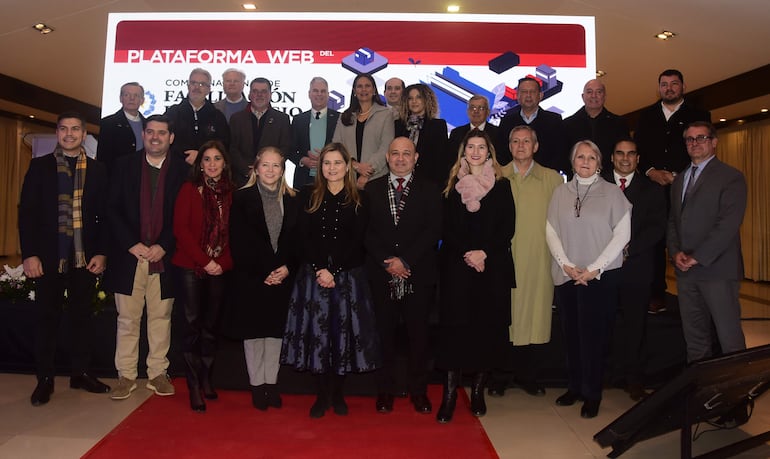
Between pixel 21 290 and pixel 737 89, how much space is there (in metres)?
9.47

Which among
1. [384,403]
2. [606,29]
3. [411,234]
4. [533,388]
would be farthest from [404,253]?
[606,29]

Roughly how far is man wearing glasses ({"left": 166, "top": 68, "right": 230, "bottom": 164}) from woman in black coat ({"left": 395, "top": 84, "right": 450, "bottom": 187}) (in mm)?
1456

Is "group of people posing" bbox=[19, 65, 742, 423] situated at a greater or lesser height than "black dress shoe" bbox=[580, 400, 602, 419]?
greater

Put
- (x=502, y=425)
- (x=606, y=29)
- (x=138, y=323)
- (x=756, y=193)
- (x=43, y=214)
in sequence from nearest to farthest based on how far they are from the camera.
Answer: (x=502, y=425)
(x=43, y=214)
(x=138, y=323)
(x=606, y=29)
(x=756, y=193)

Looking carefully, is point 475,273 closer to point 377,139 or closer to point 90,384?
point 377,139

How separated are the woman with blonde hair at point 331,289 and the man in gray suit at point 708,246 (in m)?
1.98

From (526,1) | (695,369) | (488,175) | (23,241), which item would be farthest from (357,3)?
(695,369)

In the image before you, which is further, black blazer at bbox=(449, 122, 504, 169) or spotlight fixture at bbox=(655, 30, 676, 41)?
spotlight fixture at bbox=(655, 30, 676, 41)

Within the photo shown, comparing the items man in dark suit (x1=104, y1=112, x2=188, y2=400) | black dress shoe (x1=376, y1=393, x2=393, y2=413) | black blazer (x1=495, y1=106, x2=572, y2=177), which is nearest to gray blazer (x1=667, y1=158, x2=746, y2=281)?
black blazer (x1=495, y1=106, x2=572, y2=177)

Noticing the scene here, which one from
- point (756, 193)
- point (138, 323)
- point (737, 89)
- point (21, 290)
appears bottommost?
point (138, 323)

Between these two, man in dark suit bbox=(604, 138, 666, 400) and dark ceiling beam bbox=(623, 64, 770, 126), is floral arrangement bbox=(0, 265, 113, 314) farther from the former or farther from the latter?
dark ceiling beam bbox=(623, 64, 770, 126)

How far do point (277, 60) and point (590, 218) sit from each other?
Answer: 12.7 ft

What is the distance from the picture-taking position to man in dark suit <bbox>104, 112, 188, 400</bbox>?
12.2 ft

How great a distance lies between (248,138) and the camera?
187 inches
